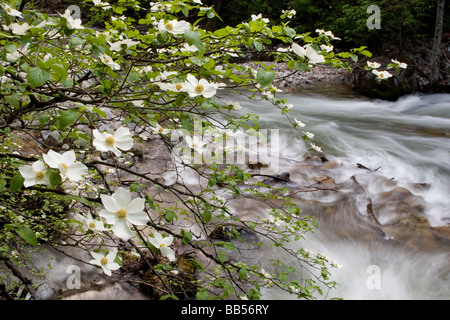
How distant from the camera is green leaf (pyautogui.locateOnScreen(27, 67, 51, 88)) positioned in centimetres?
67

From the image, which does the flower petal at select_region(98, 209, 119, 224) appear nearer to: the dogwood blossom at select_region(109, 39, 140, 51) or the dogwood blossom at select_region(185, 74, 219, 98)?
the dogwood blossom at select_region(185, 74, 219, 98)

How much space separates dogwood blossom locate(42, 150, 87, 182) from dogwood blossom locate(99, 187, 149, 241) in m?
0.08

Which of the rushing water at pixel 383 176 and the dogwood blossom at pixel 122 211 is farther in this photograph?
the rushing water at pixel 383 176

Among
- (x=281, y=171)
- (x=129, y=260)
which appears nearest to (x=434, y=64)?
(x=281, y=171)

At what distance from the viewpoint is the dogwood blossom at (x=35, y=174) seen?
679 mm

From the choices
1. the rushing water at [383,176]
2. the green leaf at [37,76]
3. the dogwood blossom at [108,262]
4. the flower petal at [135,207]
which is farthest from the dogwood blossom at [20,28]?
the rushing water at [383,176]

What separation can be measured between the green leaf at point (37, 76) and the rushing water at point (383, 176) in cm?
187

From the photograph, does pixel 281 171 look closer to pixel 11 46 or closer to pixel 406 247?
pixel 406 247

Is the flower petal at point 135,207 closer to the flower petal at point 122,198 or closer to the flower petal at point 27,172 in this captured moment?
the flower petal at point 122,198

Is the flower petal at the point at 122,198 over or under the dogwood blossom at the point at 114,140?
under

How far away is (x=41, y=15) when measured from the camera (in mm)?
911

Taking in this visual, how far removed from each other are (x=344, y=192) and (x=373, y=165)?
96 centimetres

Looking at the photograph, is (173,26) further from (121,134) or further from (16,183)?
(16,183)

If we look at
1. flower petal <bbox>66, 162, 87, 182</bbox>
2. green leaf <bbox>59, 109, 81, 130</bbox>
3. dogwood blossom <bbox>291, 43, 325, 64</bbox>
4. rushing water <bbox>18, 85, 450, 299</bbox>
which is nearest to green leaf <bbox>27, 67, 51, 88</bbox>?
green leaf <bbox>59, 109, 81, 130</bbox>
